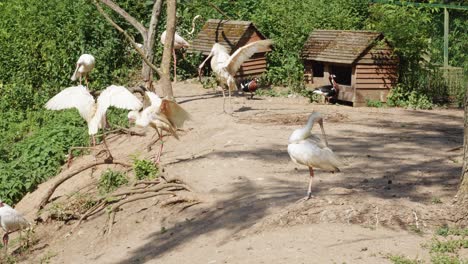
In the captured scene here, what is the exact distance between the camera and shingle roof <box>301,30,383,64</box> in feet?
52.7

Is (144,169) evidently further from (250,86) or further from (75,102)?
(250,86)

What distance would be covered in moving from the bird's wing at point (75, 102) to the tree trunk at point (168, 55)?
2198mm

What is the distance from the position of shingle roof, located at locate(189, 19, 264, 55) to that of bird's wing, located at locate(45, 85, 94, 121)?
6.15 m

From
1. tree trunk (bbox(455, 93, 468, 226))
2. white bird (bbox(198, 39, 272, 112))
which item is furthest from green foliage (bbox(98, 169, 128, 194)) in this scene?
tree trunk (bbox(455, 93, 468, 226))

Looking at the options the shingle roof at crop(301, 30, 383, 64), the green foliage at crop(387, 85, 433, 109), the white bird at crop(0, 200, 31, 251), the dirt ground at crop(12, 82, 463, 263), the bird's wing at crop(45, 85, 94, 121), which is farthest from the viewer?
the shingle roof at crop(301, 30, 383, 64)

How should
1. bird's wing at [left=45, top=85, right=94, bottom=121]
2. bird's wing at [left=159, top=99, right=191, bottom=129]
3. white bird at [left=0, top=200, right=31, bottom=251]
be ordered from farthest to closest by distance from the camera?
bird's wing at [left=45, top=85, right=94, bottom=121] → bird's wing at [left=159, top=99, right=191, bottom=129] → white bird at [left=0, top=200, right=31, bottom=251]

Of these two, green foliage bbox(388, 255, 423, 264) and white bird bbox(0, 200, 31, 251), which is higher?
green foliage bbox(388, 255, 423, 264)

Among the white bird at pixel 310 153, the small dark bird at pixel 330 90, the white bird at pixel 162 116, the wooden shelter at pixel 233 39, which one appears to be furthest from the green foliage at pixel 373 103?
the white bird at pixel 310 153

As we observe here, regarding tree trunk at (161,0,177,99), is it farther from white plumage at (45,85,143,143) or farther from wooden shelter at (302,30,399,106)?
wooden shelter at (302,30,399,106)

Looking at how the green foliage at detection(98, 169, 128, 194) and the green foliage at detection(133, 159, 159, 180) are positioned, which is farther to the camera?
the green foliage at detection(98, 169, 128, 194)

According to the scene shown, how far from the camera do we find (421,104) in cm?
1583

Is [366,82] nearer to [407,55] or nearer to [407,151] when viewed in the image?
[407,55]

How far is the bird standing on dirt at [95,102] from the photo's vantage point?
36.9 feet

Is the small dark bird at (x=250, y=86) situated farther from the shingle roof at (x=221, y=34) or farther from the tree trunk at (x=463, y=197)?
the tree trunk at (x=463, y=197)
